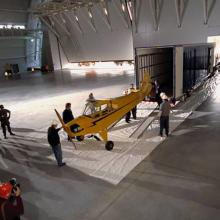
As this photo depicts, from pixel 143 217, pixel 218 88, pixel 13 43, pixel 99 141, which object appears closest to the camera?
pixel 143 217

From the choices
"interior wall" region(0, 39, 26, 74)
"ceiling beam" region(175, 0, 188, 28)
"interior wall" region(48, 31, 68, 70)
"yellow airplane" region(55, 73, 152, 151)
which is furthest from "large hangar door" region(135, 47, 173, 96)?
"interior wall" region(0, 39, 26, 74)

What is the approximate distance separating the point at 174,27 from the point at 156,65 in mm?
4995

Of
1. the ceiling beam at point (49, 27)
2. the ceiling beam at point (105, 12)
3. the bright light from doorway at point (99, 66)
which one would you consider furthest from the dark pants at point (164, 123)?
the ceiling beam at point (49, 27)

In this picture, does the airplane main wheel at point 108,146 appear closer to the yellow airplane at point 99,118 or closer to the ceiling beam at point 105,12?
the yellow airplane at point 99,118

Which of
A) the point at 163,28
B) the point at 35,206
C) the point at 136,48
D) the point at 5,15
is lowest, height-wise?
the point at 35,206

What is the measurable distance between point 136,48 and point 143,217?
37.7ft

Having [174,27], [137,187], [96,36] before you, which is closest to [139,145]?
[137,187]

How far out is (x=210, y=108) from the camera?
12.9 m

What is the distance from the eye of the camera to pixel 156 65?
18.5 meters

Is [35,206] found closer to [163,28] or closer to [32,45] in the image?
[163,28]

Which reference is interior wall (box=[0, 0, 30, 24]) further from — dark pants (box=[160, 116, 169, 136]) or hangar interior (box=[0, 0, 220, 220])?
dark pants (box=[160, 116, 169, 136])

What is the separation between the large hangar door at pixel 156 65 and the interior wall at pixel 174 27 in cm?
118

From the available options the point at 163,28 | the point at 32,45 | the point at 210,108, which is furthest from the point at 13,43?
the point at 210,108

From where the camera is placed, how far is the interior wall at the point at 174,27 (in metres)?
12.8
